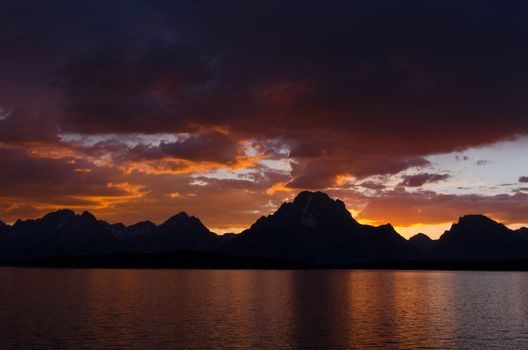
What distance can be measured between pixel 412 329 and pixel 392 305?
169 feet

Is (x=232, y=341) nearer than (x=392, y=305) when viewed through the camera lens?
Yes

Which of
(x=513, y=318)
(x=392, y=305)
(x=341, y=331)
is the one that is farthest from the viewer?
(x=392, y=305)

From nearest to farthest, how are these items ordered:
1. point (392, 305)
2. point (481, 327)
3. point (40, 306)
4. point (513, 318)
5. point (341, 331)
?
point (341, 331) → point (481, 327) → point (513, 318) → point (40, 306) → point (392, 305)

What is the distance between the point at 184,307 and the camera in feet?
454

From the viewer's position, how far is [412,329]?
100 metres

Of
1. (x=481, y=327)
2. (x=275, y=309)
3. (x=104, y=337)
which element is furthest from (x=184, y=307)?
(x=481, y=327)

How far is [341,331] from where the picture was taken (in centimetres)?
9756

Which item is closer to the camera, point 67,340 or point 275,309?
point 67,340

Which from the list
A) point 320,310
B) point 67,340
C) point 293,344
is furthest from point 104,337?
point 320,310

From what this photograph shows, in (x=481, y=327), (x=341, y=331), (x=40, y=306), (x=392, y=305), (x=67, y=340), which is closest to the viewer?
(x=67, y=340)

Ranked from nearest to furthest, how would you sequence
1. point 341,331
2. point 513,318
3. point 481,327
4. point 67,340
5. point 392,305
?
1. point 67,340
2. point 341,331
3. point 481,327
4. point 513,318
5. point 392,305

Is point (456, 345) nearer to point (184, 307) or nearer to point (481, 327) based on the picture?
point (481, 327)

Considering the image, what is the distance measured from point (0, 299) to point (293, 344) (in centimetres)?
11037

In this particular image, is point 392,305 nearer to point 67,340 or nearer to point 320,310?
point 320,310
